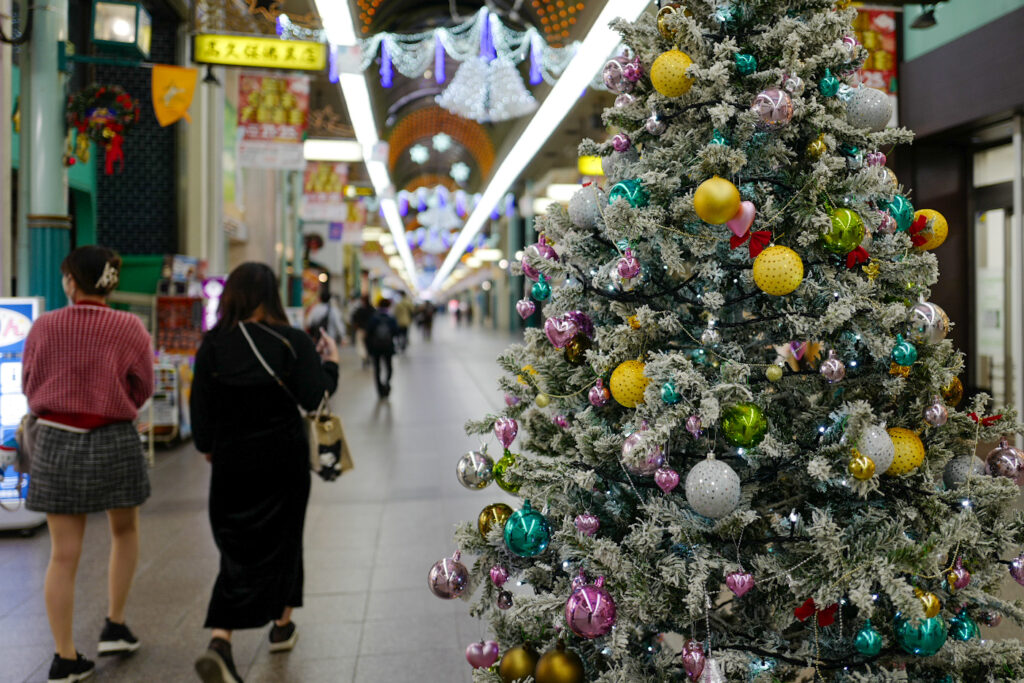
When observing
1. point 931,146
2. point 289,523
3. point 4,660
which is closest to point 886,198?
point 289,523

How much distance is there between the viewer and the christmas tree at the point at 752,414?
199 centimetres

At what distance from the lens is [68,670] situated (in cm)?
325

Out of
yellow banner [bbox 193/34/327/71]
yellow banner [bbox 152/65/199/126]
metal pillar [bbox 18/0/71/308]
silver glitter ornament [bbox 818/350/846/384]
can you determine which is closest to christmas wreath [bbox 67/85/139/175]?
metal pillar [bbox 18/0/71/308]

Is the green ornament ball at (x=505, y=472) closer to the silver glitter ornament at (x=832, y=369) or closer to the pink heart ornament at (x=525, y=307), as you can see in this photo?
the pink heart ornament at (x=525, y=307)

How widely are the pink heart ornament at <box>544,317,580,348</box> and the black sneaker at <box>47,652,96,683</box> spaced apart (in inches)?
96.2

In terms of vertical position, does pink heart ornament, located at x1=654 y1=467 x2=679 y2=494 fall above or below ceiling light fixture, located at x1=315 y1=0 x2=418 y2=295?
below

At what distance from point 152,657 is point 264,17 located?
6.02 metres

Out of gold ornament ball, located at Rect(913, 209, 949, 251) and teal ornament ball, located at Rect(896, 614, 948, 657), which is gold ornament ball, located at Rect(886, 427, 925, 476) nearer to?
teal ornament ball, located at Rect(896, 614, 948, 657)

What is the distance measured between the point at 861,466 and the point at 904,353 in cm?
31

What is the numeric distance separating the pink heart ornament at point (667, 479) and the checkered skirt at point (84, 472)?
7.86ft

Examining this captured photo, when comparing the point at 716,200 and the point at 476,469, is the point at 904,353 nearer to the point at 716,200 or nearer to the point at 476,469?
the point at 716,200

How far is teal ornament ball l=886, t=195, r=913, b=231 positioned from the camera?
7.38ft

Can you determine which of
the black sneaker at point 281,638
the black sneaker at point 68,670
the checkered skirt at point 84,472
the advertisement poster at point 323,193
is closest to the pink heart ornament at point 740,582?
the black sneaker at point 281,638

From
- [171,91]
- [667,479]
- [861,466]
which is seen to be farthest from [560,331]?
[171,91]
